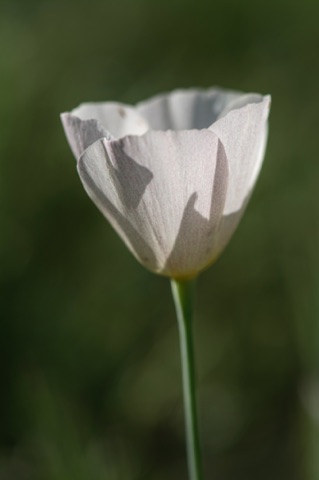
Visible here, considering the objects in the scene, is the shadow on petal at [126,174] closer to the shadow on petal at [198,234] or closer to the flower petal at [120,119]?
the shadow on petal at [198,234]

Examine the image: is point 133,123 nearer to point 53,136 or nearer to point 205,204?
point 205,204

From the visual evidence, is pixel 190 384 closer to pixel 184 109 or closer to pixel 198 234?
pixel 198 234

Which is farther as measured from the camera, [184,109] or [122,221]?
[184,109]

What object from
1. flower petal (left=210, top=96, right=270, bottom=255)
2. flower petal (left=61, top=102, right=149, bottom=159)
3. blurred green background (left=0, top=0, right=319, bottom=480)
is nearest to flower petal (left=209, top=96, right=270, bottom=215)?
flower petal (left=210, top=96, right=270, bottom=255)

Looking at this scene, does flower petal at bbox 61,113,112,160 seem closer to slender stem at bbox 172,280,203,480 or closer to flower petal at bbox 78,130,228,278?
flower petal at bbox 78,130,228,278

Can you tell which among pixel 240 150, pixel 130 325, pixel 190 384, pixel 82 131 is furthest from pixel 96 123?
pixel 130 325
